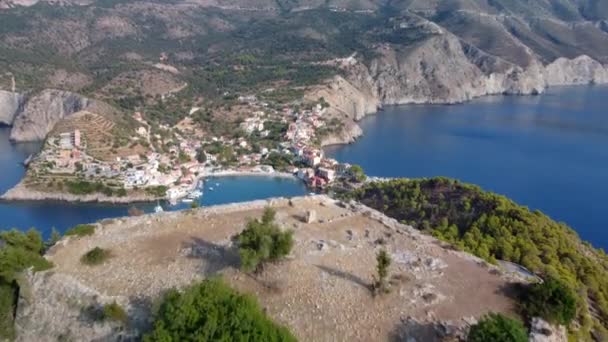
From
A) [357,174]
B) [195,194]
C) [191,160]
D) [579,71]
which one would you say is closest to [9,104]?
[191,160]

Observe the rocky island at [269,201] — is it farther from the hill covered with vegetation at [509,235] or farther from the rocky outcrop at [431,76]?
the rocky outcrop at [431,76]

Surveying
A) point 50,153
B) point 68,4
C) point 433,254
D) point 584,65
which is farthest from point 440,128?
point 68,4

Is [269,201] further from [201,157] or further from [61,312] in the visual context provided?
[201,157]

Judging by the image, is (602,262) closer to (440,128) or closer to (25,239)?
(25,239)

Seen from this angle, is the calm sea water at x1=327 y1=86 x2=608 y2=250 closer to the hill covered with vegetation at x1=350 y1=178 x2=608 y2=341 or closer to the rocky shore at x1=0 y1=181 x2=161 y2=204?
the hill covered with vegetation at x1=350 y1=178 x2=608 y2=341

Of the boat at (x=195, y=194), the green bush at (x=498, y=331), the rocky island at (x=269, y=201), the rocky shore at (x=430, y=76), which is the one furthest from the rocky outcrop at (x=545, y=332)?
the rocky shore at (x=430, y=76)
